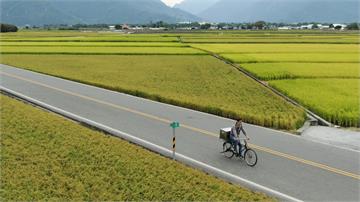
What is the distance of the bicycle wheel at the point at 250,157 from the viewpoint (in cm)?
1316

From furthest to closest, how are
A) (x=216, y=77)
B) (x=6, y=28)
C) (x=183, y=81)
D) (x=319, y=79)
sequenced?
(x=6, y=28) → (x=216, y=77) → (x=183, y=81) → (x=319, y=79)

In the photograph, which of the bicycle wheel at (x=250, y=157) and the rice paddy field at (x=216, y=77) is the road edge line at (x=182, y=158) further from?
the rice paddy field at (x=216, y=77)

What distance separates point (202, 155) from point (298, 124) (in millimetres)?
6112

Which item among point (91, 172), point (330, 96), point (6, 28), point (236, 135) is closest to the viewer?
point (91, 172)

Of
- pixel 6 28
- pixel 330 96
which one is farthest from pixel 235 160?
pixel 6 28

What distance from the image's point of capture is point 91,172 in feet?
40.5

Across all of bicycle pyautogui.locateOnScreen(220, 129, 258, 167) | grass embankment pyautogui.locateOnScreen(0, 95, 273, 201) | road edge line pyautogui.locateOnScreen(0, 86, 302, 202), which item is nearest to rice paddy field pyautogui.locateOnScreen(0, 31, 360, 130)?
bicycle pyautogui.locateOnScreen(220, 129, 258, 167)

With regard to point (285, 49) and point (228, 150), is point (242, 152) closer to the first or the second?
point (228, 150)

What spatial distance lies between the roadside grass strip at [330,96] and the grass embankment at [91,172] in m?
9.43

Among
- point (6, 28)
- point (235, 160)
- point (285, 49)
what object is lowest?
point (235, 160)

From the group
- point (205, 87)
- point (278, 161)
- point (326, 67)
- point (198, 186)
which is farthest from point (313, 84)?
point (198, 186)

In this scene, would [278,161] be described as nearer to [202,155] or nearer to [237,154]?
[237,154]

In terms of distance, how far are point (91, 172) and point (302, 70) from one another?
2573cm

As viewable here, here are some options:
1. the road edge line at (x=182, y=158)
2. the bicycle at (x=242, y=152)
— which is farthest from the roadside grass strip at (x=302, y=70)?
the bicycle at (x=242, y=152)
